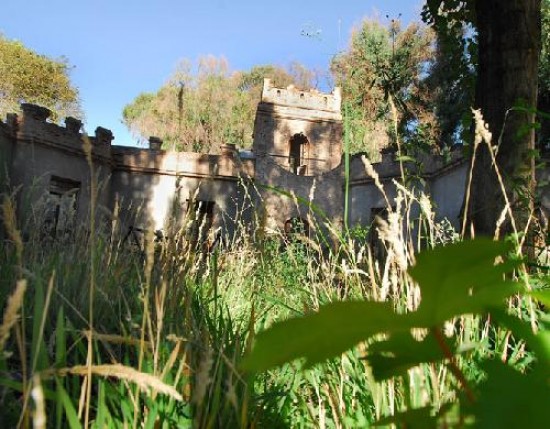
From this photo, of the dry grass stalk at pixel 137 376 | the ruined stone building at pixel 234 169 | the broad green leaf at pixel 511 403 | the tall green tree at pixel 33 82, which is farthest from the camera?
the tall green tree at pixel 33 82

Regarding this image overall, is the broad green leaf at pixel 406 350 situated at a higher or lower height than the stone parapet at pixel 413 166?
lower

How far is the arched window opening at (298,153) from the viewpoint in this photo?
25125 mm

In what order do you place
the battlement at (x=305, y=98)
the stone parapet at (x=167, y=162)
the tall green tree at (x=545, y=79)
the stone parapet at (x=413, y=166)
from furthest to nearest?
the battlement at (x=305, y=98)
the stone parapet at (x=167, y=162)
the tall green tree at (x=545, y=79)
the stone parapet at (x=413, y=166)

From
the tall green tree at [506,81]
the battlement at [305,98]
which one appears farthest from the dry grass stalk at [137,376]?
the battlement at [305,98]

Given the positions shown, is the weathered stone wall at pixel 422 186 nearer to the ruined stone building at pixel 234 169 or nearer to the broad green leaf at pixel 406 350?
the ruined stone building at pixel 234 169

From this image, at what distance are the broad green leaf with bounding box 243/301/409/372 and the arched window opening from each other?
80.0 feet

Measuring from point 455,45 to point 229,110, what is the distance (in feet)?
107

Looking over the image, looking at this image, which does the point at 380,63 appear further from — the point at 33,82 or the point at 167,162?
the point at 33,82

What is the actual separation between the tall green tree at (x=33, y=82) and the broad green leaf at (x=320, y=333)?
3194 centimetres

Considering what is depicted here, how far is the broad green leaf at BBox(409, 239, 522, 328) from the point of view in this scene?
29 cm

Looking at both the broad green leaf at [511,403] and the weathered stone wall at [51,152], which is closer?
the broad green leaf at [511,403]

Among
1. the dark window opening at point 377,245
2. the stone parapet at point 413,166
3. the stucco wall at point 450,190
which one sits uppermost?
the stone parapet at point 413,166

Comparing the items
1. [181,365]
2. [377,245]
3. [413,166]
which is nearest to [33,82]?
[413,166]

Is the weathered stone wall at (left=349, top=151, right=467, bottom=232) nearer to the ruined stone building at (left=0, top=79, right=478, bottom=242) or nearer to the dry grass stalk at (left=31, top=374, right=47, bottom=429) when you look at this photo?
the ruined stone building at (left=0, top=79, right=478, bottom=242)
